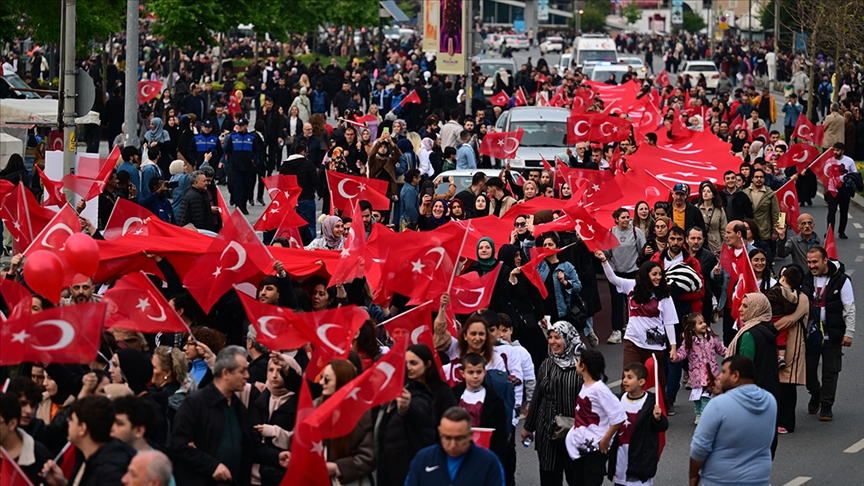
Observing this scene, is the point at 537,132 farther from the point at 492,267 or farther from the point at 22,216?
the point at 22,216

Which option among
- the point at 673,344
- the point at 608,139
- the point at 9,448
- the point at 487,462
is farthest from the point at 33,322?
the point at 608,139

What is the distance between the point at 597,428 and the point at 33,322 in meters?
3.44

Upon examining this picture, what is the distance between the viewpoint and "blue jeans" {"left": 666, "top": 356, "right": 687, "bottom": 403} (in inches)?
492

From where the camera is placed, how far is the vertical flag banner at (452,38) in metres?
33.5

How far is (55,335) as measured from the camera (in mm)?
8023

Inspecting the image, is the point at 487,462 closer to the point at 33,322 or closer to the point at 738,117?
the point at 33,322

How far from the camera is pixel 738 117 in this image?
97.5ft

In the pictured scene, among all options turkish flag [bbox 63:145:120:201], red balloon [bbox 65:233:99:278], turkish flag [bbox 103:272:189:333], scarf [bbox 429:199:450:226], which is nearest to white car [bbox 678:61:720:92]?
scarf [bbox 429:199:450:226]

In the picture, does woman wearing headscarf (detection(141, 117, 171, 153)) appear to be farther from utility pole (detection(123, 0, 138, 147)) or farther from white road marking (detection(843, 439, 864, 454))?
white road marking (detection(843, 439, 864, 454))

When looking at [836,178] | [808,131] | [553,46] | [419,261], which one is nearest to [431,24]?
[808,131]

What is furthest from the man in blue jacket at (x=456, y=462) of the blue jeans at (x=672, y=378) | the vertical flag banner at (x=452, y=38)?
the vertical flag banner at (x=452, y=38)

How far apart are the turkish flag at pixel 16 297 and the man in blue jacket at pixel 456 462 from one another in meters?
2.88

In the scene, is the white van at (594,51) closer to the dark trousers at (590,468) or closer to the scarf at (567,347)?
the scarf at (567,347)

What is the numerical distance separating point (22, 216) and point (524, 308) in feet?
14.8
